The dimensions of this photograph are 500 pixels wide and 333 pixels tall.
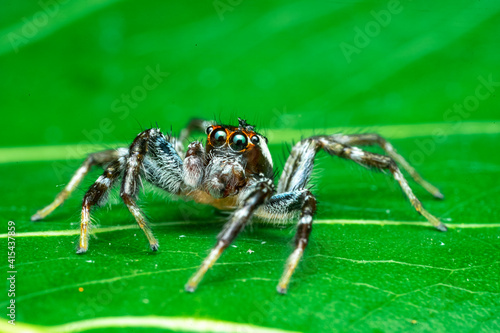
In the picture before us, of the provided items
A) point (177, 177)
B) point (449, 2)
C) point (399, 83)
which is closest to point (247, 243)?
point (177, 177)

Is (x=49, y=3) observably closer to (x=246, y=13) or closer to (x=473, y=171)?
(x=246, y=13)

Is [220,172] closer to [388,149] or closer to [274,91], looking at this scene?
[388,149]

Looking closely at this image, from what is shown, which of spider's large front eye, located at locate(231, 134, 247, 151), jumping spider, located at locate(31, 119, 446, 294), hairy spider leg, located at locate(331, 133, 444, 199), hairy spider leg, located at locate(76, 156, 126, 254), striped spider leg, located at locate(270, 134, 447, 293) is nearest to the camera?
hairy spider leg, located at locate(76, 156, 126, 254)

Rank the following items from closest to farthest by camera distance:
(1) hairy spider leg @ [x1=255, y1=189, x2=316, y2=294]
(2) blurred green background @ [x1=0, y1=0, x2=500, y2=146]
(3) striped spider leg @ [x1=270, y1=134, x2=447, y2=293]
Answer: (1) hairy spider leg @ [x1=255, y1=189, x2=316, y2=294], (3) striped spider leg @ [x1=270, y1=134, x2=447, y2=293], (2) blurred green background @ [x1=0, y1=0, x2=500, y2=146]

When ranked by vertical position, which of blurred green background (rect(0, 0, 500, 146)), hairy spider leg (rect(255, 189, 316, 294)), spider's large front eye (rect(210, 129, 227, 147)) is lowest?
hairy spider leg (rect(255, 189, 316, 294))

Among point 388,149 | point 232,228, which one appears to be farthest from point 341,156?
point 232,228

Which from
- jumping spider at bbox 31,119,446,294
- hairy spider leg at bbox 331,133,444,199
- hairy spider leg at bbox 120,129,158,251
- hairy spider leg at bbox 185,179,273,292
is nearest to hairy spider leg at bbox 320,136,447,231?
jumping spider at bbox 31,119,446,294

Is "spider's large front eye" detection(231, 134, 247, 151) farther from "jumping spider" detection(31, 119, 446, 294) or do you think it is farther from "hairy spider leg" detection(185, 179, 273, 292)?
"hairy spider leg" detection(185, 179, 273, 292)
